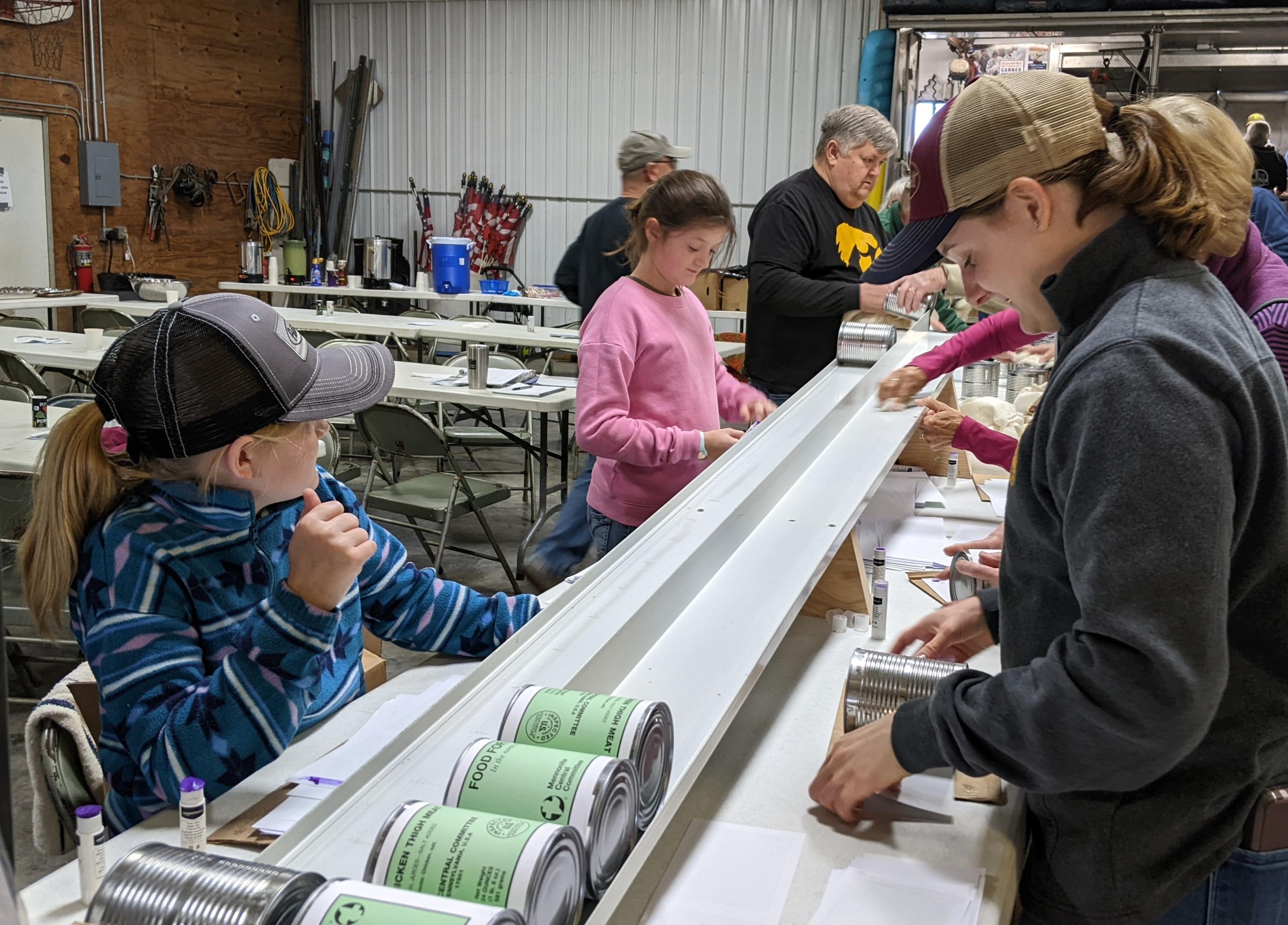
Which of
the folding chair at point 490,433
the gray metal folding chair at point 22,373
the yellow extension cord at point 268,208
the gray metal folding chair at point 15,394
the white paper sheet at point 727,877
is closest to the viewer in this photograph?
the white paper sheet at point 727,877

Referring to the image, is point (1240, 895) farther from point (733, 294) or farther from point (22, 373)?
point (733, 294)

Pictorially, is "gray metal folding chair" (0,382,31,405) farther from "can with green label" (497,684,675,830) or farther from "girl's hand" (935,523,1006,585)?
"can with green label" (497,684,675,830)

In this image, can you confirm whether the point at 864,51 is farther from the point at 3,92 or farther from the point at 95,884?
the point at 95,884

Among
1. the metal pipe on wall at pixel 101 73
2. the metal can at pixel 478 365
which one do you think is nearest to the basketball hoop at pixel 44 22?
the metal pipe on wall at pixel 101 73

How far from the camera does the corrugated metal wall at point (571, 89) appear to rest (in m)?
10.6

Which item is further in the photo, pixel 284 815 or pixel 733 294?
pixel 733 294

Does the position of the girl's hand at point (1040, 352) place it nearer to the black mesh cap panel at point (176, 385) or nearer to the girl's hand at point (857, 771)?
the girl's hand at point (857, 771)

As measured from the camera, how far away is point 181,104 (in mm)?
10953

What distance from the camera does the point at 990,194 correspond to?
1.12 metres

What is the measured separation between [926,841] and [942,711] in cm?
30

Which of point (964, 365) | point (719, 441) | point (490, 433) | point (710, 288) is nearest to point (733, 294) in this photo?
point (710, 288)

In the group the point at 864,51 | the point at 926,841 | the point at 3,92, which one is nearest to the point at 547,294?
the point at 864,51

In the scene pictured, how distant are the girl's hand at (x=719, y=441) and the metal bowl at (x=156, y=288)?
23.6 ft

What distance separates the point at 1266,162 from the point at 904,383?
395 centimetres
